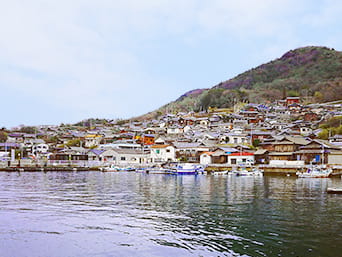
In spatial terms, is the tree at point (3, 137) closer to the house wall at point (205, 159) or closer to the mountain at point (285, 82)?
the house wall at point (205, 159)

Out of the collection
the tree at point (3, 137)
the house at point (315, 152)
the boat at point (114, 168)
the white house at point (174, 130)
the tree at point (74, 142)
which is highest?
the white house at point (174, 130)

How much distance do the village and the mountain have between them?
15.2m

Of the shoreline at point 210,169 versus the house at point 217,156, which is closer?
the shoreline at point 210,169

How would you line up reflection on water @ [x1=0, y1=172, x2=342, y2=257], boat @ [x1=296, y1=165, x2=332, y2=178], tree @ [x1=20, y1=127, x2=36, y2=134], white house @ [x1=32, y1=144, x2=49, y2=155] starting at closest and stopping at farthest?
reflection on water @ [x1=0, y1=172, x2=342, y2=257] → boat @ [x1=296, y1=165, x2=332, y2=178] → white house @ [x1=32, y1=144, x2=49, y2=155] → tree @ [x1=20, y1=127, x2=36, y2=134]

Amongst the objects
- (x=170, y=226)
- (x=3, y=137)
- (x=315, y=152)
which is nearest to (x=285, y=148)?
(x=315, y=152)

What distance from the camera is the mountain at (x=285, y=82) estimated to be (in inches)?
4574

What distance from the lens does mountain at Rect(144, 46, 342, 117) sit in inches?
4574

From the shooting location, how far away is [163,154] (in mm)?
63094

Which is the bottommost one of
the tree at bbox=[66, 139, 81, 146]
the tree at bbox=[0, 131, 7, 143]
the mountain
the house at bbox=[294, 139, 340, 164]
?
the house at bbox=[294, 139, 340, 164]

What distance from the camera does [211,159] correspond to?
186ft

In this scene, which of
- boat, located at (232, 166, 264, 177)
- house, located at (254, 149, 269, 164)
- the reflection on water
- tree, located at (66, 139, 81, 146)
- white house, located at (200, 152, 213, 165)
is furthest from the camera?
tree, located at (66, 139, 81, 146)

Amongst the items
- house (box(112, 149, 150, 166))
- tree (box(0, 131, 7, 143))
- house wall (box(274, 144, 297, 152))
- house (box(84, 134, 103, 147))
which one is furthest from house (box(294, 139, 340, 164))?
tree (box(0, 131, 7, 143))

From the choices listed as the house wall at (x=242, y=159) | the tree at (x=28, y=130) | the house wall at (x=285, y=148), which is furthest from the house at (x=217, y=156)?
the tree at (x=28, y=130)

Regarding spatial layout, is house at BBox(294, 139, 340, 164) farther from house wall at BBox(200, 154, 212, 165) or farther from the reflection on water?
the reflection on water
